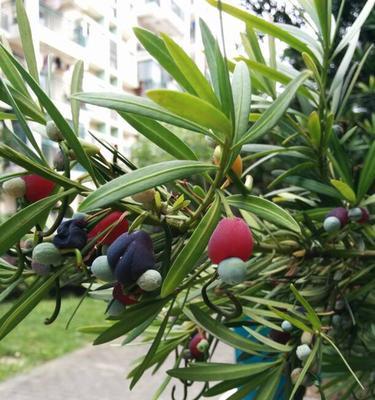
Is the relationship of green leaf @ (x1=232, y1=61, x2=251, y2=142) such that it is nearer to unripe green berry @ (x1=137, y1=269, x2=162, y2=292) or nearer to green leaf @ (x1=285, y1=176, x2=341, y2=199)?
unripe green berry @ (x1=137, y1=269, x2=162, y2=292)

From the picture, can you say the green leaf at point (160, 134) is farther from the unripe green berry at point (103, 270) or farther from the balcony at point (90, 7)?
the balcony at point (90, 7)

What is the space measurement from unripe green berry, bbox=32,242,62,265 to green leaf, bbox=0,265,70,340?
0.08ft

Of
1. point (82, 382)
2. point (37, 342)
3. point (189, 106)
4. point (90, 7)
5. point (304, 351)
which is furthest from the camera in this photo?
point (37, 342)

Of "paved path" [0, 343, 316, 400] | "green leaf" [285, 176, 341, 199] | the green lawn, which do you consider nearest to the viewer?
"green leaf" [285, 176, 341, 199]

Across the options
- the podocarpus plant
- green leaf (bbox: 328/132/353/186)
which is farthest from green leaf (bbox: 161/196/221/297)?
green leaf (bbox: 328/132/353/186)

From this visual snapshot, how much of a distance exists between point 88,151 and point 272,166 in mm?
600

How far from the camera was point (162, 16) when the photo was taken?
43 centimetres

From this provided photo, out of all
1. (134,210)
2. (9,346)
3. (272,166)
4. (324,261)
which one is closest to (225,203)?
(134,210)

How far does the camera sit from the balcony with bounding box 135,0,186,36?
0.42 meters

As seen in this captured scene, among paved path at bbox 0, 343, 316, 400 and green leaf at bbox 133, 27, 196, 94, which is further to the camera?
paved path at bbox 0, 343, 316, 400

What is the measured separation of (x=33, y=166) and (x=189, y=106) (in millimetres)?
80

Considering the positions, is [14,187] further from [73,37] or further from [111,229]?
[73,37]

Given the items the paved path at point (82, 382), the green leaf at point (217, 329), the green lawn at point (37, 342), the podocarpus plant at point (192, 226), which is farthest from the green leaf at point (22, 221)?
the green lawn at point (37, 342)

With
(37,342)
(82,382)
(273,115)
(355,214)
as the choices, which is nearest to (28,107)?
(273,115)
